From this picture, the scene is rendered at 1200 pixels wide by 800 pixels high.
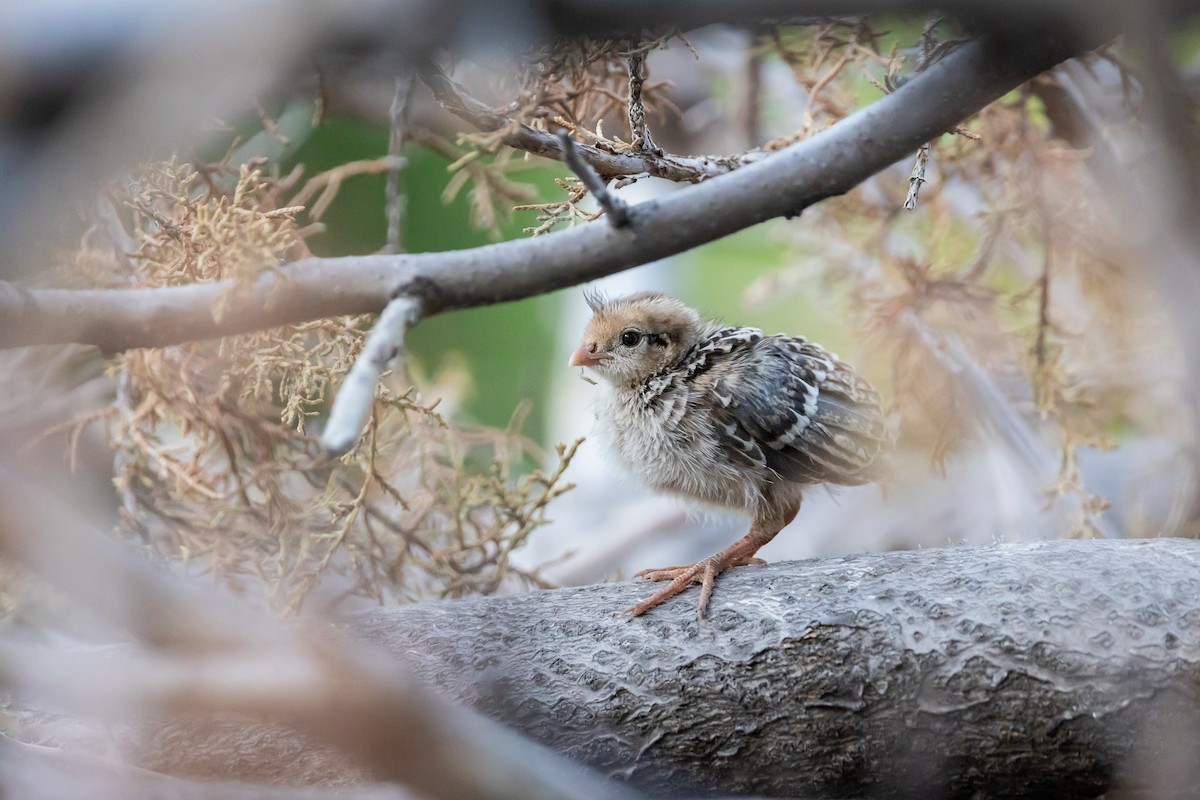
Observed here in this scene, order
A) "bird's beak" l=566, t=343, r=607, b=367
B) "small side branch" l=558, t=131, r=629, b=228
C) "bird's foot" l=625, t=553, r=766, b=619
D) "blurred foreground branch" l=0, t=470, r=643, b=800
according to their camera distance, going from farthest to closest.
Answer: "bird's beak" l=566, t=343, r=607, b=367 → "bird's foot" l=625, t=553, r=766, b=619 → "small side branch" l=558, t=131, r=629, b=228 → "blurred foreground branch" l=0, t=470, r=643, b=800

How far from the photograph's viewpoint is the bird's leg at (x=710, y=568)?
5.00 ft

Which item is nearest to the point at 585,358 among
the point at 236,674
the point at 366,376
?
the point at 366,376

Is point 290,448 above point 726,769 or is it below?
above

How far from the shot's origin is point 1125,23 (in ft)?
1.60

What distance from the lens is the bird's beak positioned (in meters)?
1.83

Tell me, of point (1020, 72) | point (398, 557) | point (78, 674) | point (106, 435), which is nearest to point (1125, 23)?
point (1020, 72)

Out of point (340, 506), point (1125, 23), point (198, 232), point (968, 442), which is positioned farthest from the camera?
point (968, 442)

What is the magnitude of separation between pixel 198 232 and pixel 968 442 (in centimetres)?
207

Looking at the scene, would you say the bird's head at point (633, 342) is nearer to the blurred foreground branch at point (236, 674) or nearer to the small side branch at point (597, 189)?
the small side branch at point (597, 189)

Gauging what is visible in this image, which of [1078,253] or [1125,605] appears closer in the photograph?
[1125,605]

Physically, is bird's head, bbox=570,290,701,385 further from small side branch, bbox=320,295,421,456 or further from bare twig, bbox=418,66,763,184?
small side branch, bbox=320,295,421,456

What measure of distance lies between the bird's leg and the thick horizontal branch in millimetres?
721

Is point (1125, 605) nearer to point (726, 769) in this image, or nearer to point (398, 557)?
point (726, 769)

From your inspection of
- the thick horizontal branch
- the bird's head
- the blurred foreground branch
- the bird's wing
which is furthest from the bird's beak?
the blurred foreground branch
